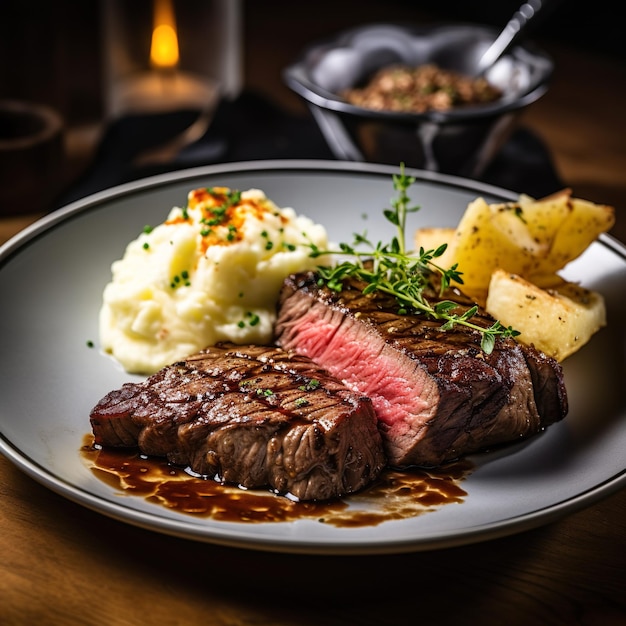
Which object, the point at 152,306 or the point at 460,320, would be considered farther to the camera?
the point at 152,306

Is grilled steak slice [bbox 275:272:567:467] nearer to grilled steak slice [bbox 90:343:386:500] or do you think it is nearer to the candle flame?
grilled steak slice [bbox 90:343:386:500]

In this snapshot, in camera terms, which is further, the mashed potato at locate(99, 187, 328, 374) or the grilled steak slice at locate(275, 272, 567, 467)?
the mashed potato at locate(99, 187, 328, 374)

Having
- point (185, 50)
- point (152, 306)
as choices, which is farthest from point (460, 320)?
point (185, 50)

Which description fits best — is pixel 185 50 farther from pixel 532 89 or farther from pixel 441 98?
pixel 532 89

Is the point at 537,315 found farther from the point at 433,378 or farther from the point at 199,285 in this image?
the point at 199,285

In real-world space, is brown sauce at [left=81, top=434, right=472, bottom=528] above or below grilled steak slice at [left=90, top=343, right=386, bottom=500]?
below

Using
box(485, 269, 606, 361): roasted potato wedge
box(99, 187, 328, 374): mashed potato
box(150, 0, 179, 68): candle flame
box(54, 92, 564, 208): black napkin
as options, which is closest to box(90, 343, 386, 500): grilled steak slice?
box(99, 187, 328, 374): mashed potato

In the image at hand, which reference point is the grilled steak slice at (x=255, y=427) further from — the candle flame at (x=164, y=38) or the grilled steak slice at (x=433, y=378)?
the candle flame at (x=164, y=38)
